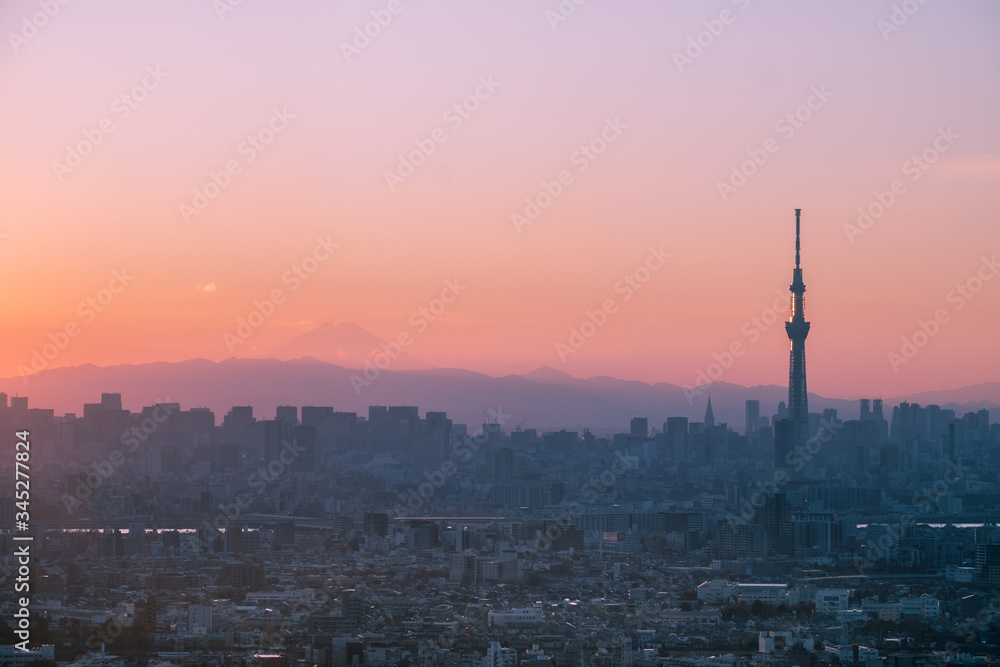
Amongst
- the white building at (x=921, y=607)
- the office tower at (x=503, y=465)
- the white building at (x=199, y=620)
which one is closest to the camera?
the white building at (x=199, y=620)

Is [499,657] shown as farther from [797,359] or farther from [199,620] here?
[797,359]

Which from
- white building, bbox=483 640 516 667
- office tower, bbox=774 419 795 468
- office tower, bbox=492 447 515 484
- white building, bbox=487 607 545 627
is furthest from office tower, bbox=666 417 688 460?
white building, bbox=483 640 516 667

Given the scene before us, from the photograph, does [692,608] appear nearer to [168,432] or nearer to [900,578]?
[900,578]

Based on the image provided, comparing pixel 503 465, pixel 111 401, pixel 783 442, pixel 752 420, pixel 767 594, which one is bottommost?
pixel 767 594

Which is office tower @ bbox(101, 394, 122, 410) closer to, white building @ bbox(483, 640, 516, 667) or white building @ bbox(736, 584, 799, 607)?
white building @ bbox(736, 584, 799, 607)

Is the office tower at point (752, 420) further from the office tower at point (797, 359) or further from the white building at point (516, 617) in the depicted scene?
the white building at point (516, 617)

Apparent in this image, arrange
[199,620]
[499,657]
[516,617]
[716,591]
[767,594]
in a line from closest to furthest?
[499,657], [199,620], [516,617], [767,594], [716,591]

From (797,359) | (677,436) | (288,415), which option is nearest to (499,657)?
(797,359)

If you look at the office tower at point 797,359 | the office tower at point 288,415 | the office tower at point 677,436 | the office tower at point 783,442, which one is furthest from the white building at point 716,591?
the office tower at point 677,436
